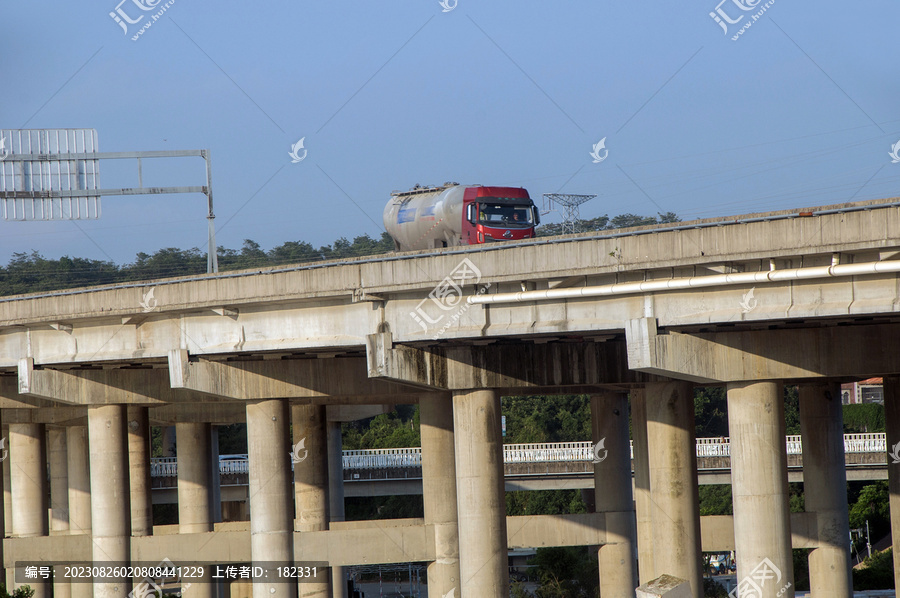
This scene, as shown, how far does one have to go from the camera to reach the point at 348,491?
66.5 meters

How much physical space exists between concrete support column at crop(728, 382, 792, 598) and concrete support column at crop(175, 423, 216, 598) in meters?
32.3

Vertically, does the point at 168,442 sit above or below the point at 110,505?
above

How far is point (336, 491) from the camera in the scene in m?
52.4

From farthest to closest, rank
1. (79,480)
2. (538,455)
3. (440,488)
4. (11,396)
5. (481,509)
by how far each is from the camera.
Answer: (538,455) → (79,480) → (11,396) → (440,488) → (481,509)

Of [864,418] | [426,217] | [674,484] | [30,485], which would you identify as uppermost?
[426,217]

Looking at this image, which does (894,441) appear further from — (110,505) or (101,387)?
(101,387)

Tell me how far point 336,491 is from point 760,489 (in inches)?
1297

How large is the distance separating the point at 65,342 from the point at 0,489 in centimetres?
1658

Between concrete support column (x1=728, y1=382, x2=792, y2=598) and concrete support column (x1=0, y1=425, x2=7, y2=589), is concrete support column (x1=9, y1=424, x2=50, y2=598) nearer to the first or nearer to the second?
concrete support column (x1=0, y1=425, x2=7, y2=589)

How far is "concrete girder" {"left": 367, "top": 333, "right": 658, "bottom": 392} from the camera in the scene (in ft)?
85.1

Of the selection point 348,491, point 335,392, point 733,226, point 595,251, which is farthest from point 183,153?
point 348,491

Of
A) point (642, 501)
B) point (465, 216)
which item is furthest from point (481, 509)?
point (642, 501)

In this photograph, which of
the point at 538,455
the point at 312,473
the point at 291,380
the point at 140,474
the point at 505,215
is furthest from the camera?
the point at 538,455

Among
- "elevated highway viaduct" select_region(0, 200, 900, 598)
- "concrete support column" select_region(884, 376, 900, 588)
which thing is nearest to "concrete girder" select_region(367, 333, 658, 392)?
"elevated highway viaduct" select_region(0, 200, 900, 598)
